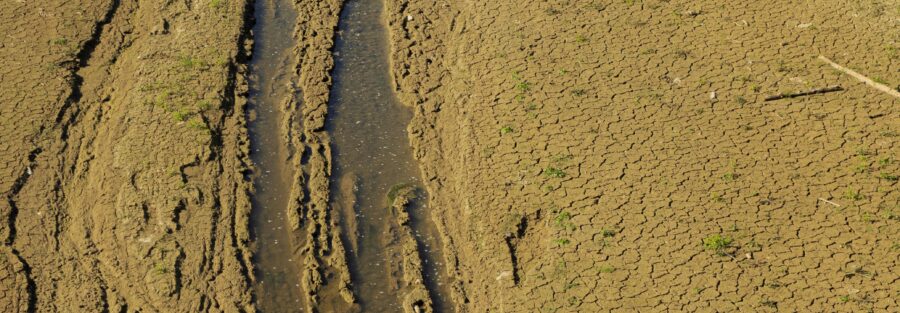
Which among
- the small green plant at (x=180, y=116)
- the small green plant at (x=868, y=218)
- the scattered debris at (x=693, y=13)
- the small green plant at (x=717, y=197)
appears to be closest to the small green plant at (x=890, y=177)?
the small green plant at (x=868, y=218)

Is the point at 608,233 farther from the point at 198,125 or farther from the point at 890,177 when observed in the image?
the point at 198,125

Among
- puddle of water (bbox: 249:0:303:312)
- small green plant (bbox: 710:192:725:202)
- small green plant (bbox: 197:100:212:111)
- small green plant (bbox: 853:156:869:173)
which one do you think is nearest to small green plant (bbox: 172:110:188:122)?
small green plant (bbox: 197:100:212:111)

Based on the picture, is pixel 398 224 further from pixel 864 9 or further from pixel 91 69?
pixel 864 9

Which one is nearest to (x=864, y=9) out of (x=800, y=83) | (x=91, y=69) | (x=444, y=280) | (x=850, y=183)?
(x=800, y=83)

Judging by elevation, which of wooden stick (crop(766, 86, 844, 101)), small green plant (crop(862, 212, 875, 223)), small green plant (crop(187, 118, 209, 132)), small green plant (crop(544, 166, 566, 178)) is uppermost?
small green plant (crop(187, 118, 209, 132))

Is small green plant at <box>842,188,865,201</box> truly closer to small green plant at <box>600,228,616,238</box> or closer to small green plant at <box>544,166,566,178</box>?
small green plant at <box>600,228,616,238</box>

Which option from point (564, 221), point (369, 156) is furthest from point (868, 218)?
point (369, 156)
